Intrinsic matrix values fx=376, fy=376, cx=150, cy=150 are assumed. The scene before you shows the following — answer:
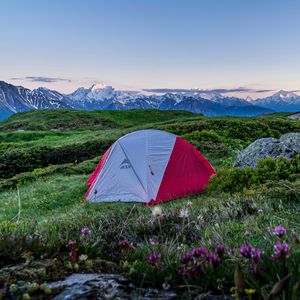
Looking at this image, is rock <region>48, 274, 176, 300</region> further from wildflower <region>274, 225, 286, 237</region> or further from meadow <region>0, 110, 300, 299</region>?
wildflower <region>274, 225, 286, 237</region>

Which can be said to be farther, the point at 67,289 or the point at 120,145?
the point at 120,145

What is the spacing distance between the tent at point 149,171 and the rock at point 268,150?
1.72 m

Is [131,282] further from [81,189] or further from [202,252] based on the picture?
[81,189]

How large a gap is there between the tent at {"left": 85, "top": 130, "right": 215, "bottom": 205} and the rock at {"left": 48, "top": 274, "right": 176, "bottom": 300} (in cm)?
1078

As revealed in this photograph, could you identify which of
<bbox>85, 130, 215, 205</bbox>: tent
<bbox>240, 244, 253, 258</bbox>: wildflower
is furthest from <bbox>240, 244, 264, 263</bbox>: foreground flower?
<bbox>85, 130, 215, 205</bbox>: tent

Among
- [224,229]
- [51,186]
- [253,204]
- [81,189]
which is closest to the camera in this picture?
[224,229]

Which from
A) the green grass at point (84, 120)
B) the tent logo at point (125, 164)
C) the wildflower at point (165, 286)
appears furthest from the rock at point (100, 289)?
the green grass at point (84, 120)

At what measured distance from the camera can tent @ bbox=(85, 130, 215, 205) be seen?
13797mm

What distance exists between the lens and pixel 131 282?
260 cm

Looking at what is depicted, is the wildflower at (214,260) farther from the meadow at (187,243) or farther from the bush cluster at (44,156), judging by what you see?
the bush cluster at (44,156)

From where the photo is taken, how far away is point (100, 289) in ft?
7.95

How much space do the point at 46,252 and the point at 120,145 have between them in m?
11.6

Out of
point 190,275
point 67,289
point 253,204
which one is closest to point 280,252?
point 190,275

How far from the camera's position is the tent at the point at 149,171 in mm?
13797
